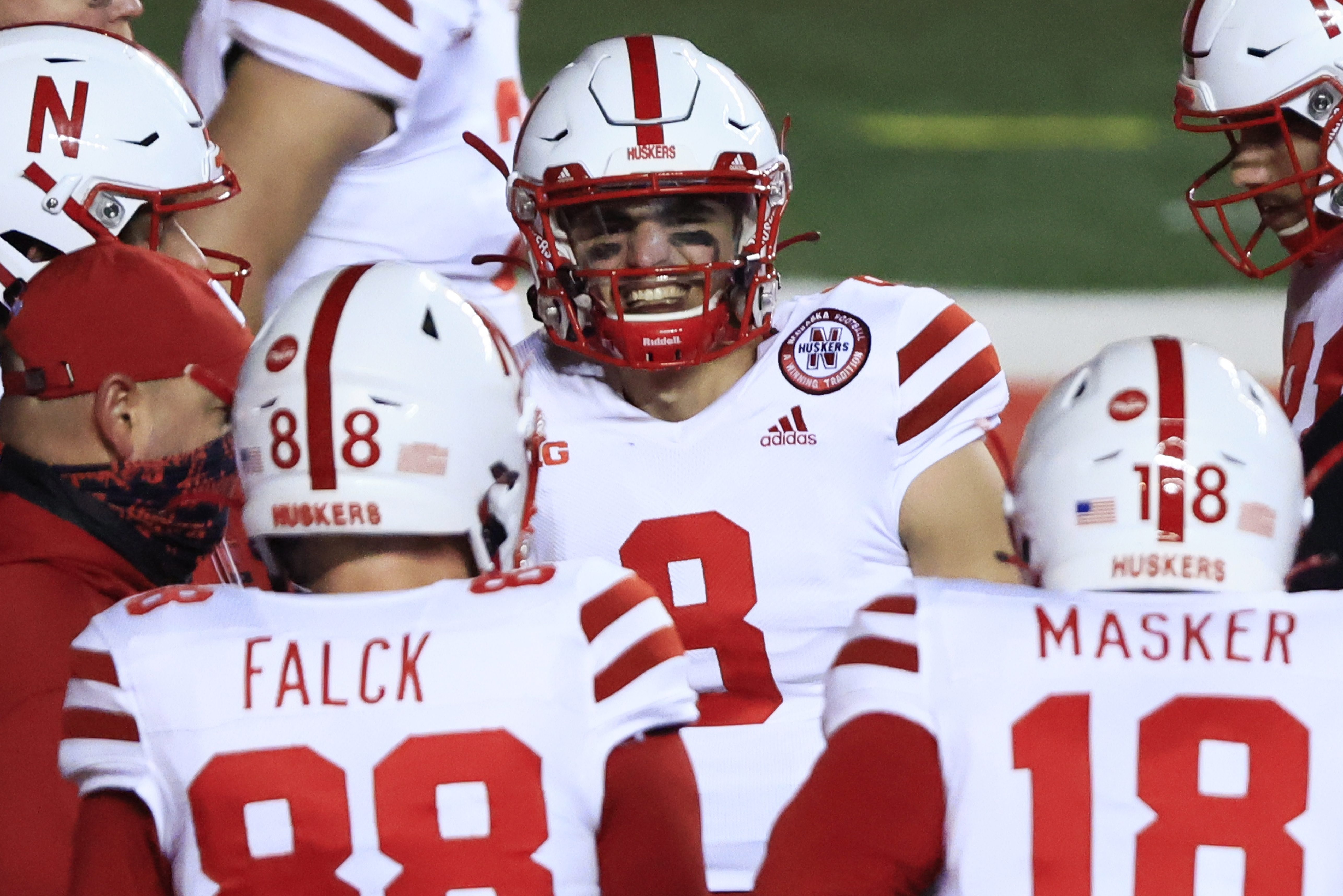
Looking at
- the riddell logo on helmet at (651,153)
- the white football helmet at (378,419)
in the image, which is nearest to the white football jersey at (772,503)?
the riddell logo on helmet at (651,153)

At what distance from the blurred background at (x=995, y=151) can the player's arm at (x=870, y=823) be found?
156 inches

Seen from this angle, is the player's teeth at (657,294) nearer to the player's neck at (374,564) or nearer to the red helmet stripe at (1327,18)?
the player's neck at (374,564)

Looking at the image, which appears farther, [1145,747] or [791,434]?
A: [791,434]

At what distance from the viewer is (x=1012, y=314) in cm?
702

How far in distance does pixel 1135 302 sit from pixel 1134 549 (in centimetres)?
572

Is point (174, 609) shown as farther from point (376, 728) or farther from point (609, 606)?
point (609, 606)

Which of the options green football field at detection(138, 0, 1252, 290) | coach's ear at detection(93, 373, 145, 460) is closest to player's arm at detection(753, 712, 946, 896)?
coach's ear at detection(93, 373, 145, 460)

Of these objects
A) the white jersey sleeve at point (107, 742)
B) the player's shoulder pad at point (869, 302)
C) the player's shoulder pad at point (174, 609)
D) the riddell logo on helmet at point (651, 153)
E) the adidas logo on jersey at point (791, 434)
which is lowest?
the white jersey sleeve at point (107, 742)

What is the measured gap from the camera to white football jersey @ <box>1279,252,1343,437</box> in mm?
2945

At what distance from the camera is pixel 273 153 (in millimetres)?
3064

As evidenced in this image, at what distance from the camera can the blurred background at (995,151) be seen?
7.14m

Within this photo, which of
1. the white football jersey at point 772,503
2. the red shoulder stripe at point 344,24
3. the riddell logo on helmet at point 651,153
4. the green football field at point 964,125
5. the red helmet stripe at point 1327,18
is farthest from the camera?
the green football field at point 964,125

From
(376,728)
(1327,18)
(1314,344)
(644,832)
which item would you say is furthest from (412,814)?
(1327,18)

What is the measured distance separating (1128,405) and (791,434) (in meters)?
0.92
